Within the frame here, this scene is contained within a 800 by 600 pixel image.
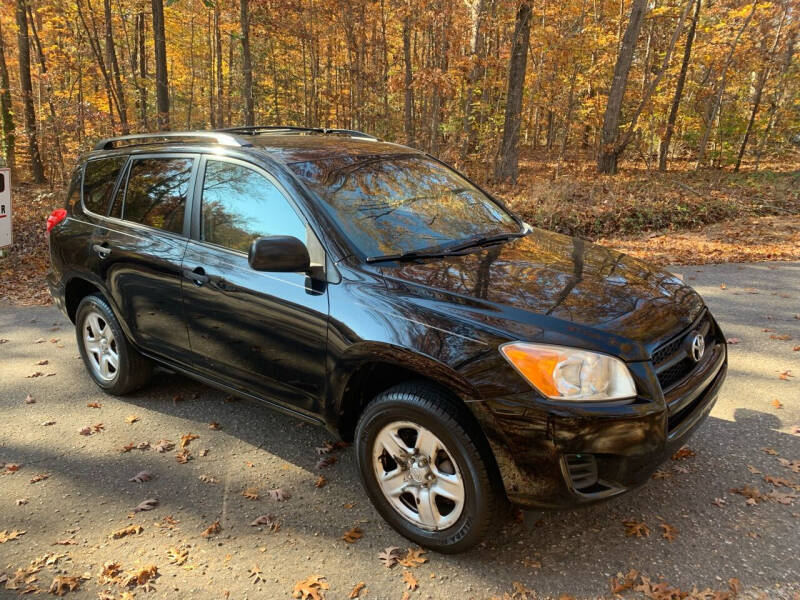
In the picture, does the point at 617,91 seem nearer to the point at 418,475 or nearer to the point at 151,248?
the point at 151,248

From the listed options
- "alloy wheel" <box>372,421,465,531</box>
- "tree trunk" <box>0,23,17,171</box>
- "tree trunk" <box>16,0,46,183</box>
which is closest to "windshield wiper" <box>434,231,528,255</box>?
"alloy wheel" <box>372,421,465,531</box>

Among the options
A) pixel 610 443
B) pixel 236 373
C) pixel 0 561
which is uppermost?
pixel 610 443

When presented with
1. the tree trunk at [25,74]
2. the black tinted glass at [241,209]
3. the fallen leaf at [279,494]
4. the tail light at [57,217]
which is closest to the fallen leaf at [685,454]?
the fallen leaf at [279,494]

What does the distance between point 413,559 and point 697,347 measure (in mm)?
1728

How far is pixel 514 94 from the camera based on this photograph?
49.8ft

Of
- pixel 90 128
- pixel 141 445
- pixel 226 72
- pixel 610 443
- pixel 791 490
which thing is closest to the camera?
pixel 610 443

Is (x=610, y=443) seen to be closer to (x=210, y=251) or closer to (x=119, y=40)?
(x=210, y=251)

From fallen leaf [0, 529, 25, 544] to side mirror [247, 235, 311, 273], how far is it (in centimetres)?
186

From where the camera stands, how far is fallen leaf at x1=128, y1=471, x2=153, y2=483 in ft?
11.0

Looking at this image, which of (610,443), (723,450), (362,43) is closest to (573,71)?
(362,43)

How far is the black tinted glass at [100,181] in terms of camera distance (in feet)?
14.3

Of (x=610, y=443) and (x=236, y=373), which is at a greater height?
(x=610, y=443)

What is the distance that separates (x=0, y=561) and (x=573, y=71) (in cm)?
1997

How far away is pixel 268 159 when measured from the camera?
3.33 m
